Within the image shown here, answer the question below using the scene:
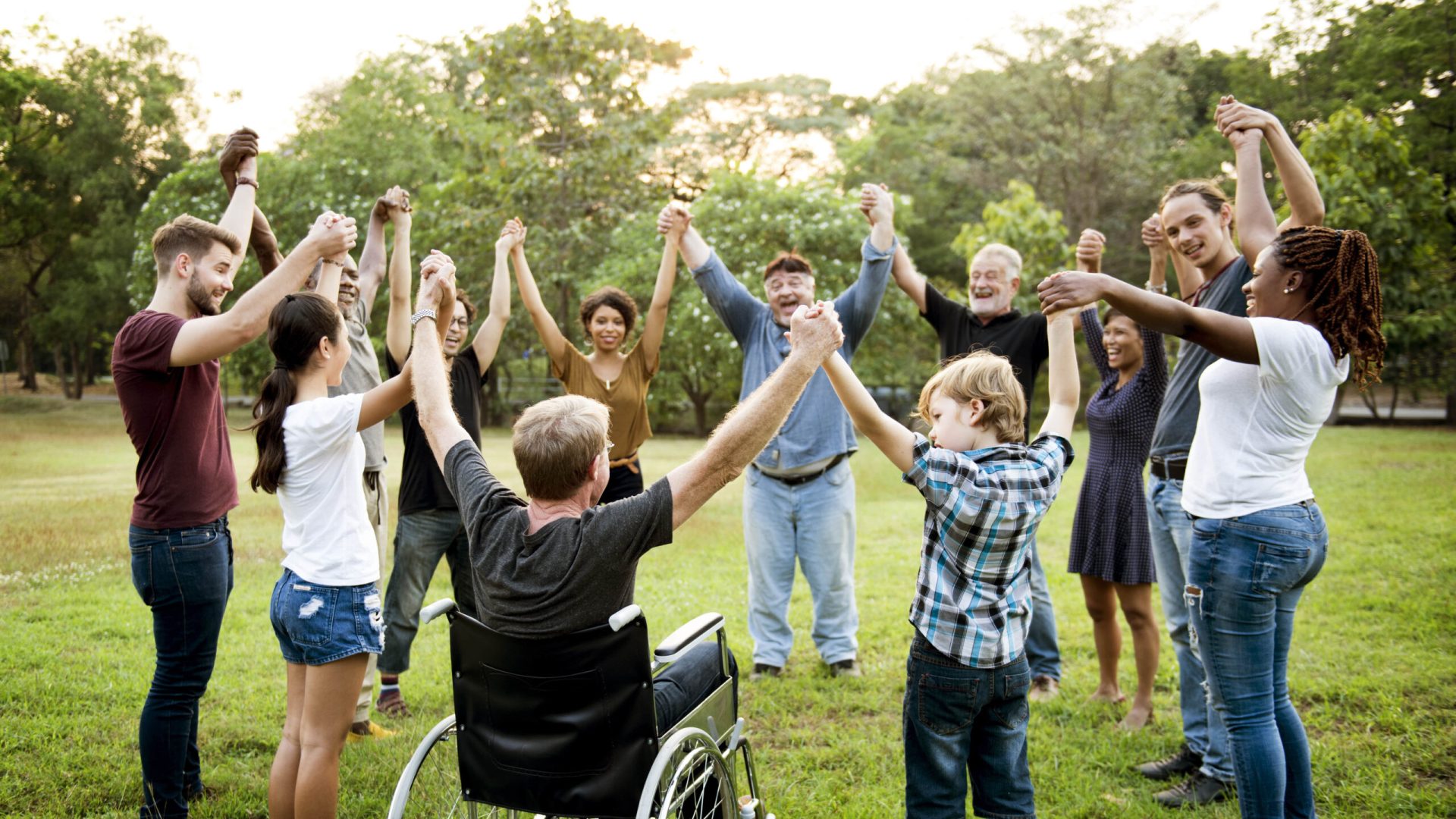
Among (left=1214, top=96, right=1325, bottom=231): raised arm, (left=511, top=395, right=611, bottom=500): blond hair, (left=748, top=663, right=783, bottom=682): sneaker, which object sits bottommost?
(left=748, top=663, right=783, bottom=682): sneaker

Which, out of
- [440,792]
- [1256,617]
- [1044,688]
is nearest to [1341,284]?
[1256,617]

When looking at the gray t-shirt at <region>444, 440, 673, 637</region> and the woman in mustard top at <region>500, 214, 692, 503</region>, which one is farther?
the woman in mustard top at <region>500, 214, 692, 503</region>

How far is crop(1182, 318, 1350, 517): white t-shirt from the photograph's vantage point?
7.88 ft

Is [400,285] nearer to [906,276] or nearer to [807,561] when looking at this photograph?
[906,276]

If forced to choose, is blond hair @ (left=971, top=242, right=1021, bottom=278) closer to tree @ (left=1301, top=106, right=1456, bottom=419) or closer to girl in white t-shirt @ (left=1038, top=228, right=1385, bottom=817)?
girl in white t-shirt @ (left=1038, top=228, right=1385, bottom=817)

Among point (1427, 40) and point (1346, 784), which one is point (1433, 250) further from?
point (1346, 784)

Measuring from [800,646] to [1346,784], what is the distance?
2.67 metres

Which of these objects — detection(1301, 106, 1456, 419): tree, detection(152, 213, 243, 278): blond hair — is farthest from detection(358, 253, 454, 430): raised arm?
detection(1301, 106, 1456, 419): tree

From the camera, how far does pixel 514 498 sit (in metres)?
2.25

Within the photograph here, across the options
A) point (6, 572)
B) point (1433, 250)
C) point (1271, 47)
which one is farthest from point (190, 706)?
point (1271, 47)

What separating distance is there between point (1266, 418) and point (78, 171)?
62.2 feet

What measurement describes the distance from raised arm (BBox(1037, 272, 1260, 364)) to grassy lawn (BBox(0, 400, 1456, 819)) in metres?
1.74

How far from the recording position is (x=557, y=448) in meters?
2.17

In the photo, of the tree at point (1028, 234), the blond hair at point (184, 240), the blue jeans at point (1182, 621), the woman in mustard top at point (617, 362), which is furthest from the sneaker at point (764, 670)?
the tree at point (1028, 234)
